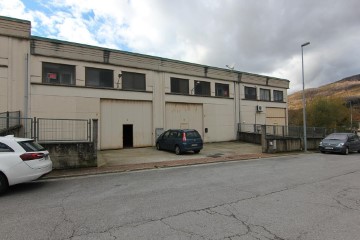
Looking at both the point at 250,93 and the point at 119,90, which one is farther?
the point at 250,93

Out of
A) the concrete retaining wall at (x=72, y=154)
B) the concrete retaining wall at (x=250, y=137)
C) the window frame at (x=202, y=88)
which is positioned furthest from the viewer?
the concrete retaining wall at (x=250, y=137)

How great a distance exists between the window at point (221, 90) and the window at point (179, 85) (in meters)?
3.87

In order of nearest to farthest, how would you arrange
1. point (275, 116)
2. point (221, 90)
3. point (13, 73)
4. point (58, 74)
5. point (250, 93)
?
point (13, 73) < point (58, 74) < point (221, 90) < point (250, 93) < point (275, 116)

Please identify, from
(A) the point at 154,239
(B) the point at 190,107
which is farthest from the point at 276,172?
(B) the point at 190,107

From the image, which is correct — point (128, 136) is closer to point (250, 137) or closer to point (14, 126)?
point (14, 126)

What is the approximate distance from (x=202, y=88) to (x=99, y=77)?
33.4 feet

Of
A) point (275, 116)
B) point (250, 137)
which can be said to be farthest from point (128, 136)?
point (275, 116)

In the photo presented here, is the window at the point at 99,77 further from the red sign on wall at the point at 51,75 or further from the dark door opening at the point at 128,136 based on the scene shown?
the dark door opening at the point at 128,136

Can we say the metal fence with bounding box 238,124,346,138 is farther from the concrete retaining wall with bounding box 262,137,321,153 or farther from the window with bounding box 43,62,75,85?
the window with bounding box 43,62,75,85

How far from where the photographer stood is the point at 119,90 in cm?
2048

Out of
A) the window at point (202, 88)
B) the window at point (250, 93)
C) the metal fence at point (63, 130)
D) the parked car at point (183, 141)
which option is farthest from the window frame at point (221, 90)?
the metal fence at point (63, 130)

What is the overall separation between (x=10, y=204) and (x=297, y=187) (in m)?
7.76

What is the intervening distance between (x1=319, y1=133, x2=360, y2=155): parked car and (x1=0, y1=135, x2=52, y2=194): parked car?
1945 cm

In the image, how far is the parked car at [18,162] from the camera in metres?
7.25
